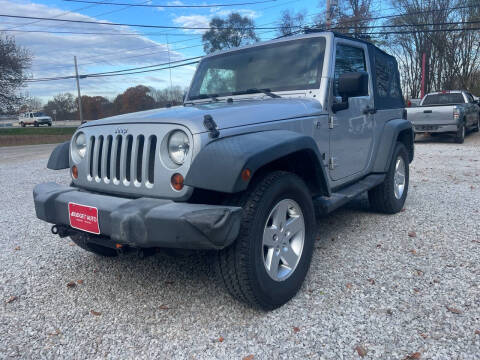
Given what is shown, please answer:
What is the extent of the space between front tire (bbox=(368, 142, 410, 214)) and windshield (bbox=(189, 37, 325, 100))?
1.83 meters

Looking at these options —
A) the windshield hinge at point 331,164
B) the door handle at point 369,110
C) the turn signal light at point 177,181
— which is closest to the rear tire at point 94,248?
the turn signal light at point 177,181

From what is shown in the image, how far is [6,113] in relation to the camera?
2931 centimetres

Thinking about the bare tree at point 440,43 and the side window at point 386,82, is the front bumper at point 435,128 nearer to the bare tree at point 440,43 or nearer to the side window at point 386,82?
the side window at point 386,82

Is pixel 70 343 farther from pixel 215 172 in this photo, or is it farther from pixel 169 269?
pixel 215 172

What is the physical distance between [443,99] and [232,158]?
15.4 meters

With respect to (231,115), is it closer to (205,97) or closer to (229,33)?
(205,97)

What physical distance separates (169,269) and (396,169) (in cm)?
331

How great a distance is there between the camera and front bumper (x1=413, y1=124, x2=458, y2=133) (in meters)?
13.1

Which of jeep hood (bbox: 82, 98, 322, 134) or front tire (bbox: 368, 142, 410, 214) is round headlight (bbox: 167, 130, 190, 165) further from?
front tire (bbox: 368, 142, 410, 214)

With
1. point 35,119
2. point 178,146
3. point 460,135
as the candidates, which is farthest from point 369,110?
point 35,119

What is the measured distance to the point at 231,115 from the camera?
2607 millimetres

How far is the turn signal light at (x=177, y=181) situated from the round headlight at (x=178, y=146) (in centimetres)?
8

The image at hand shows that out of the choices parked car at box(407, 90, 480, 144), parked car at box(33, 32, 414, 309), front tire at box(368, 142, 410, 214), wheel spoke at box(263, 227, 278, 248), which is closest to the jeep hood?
parked car at box(33, 32, 414, 309)

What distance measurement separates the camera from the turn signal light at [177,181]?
2.31m
